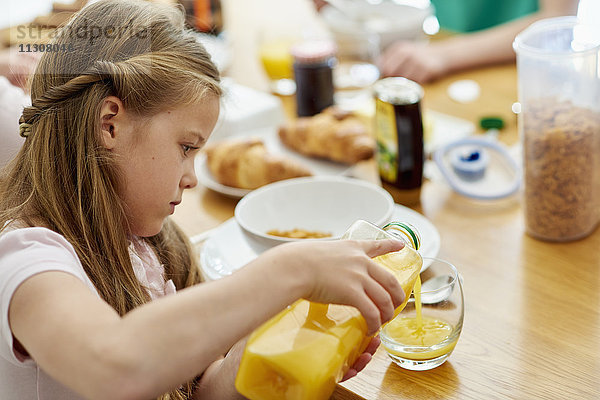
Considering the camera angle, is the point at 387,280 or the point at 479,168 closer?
the point at 387,280

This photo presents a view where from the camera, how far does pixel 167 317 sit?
63 centimetres

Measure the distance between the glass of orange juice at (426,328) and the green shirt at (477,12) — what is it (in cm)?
166

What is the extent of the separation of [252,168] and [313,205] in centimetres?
18

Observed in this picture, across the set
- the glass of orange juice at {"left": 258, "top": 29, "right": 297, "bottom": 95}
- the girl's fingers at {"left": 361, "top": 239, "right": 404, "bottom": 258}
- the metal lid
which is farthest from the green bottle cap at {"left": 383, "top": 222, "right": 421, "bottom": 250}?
the glass of orange juice at {"left": 258, "top": 29, "right": 297, "bottom": 95}

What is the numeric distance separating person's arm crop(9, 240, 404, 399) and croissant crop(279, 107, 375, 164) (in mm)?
687

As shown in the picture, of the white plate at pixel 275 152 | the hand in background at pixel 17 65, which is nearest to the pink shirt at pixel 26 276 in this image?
the white plate at pixel 275 152

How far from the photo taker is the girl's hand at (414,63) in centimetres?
177

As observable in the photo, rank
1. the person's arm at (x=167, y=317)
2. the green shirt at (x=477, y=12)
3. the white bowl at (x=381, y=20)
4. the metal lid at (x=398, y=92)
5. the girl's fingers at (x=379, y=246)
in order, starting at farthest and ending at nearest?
the green shirt at (x=477, y=12) < the white bowl at (x=381, y=20) < the metal lid at (x=398, y=92) < the girl's fingers at (x=379, y=246) < the person's arm at (x=167, y=317)

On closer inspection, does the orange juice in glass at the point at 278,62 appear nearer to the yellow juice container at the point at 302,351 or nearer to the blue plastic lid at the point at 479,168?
the blue plastic lid at the point at 479,168

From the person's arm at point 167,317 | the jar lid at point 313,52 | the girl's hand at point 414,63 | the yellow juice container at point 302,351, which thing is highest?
the person's arm at point 167,317

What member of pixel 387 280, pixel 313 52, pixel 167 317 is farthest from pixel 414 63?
pixel 167 317

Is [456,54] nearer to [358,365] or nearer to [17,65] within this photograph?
[17,65]

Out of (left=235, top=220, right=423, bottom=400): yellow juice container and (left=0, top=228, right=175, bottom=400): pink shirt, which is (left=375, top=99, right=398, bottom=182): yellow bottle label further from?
(left=0, top=228, right=175, bottom=400): pink shirt

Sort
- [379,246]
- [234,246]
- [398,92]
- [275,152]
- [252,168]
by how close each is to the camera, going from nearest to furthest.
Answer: [379,246] < [234,246] < [398,92] < [252,168] < [275,152]
